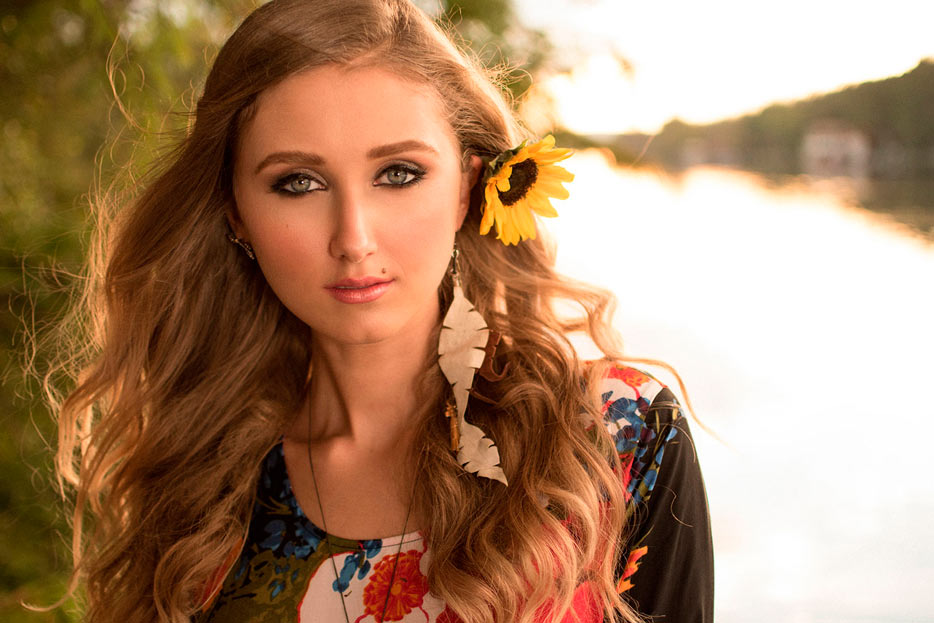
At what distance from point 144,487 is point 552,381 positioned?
0.87m

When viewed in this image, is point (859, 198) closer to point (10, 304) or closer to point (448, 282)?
point (448, 282)

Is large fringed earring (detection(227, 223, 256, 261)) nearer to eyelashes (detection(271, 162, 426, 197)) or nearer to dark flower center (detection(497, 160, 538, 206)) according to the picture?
eyelashes (detection(271, 162, 426, 197))

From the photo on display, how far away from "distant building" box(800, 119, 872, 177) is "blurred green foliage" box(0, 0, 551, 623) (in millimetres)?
741

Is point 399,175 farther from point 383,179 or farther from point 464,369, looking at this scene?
point 464,369

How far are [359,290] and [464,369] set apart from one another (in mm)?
272

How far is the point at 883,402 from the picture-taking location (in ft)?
6.44

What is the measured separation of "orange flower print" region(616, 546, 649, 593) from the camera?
149 cm

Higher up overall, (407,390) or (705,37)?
(705,37)

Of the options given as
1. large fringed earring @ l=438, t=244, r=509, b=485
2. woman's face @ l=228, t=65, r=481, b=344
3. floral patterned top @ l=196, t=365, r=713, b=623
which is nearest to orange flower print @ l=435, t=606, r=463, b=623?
floral patterned top @ l=196, t=365, r=713, b=623

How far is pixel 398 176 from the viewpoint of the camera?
144 centimetres

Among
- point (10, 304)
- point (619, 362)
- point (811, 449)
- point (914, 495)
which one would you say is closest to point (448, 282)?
point (619, 362)

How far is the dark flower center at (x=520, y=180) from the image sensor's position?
1.57 m

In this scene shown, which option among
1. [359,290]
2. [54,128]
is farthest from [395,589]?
[54,128]

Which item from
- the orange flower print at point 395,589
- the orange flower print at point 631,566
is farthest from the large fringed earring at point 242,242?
the orange flower print at point 631,566
